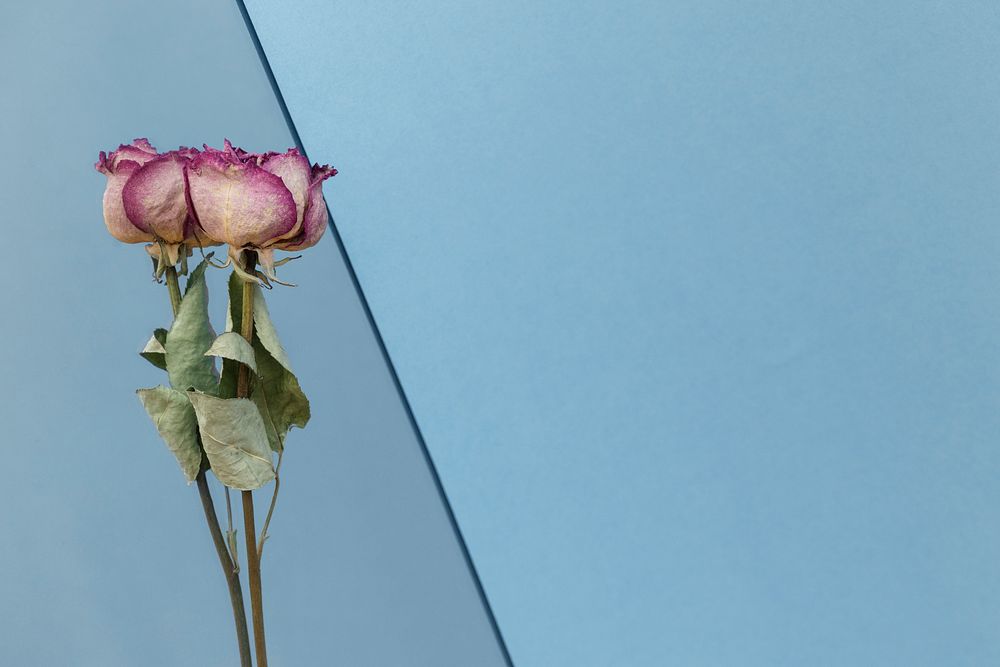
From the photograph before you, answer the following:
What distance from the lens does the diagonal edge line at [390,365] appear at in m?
1.04

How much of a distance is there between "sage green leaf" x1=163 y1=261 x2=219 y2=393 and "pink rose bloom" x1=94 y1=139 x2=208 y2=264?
0.02 metres

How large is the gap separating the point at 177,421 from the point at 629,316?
0.70 m

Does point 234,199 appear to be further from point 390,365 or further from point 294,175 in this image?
point 390,365

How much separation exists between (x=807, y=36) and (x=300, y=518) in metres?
0.76

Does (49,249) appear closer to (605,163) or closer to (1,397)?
(1,397)

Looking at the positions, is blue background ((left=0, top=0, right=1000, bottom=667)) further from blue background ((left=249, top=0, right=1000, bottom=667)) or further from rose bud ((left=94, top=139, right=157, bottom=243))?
rose bud ((left=94, top=139, right=157, bottom=243))

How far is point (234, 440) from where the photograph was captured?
436 millimetres

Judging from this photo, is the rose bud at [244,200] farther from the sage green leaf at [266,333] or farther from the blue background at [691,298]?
the blue background at [691,298]

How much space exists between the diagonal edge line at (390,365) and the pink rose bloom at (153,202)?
→ 60cm

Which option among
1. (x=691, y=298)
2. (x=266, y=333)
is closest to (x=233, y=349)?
(x=266, y=333)

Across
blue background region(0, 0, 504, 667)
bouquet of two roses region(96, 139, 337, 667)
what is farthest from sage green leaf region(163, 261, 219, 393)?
blue background region(0, 0, 504, 667)

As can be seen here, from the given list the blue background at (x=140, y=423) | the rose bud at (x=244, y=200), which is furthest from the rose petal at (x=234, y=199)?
the blue background at (x=140, y=423)

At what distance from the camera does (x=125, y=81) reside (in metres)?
1.00

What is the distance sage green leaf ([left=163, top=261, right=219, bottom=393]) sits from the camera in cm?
45
